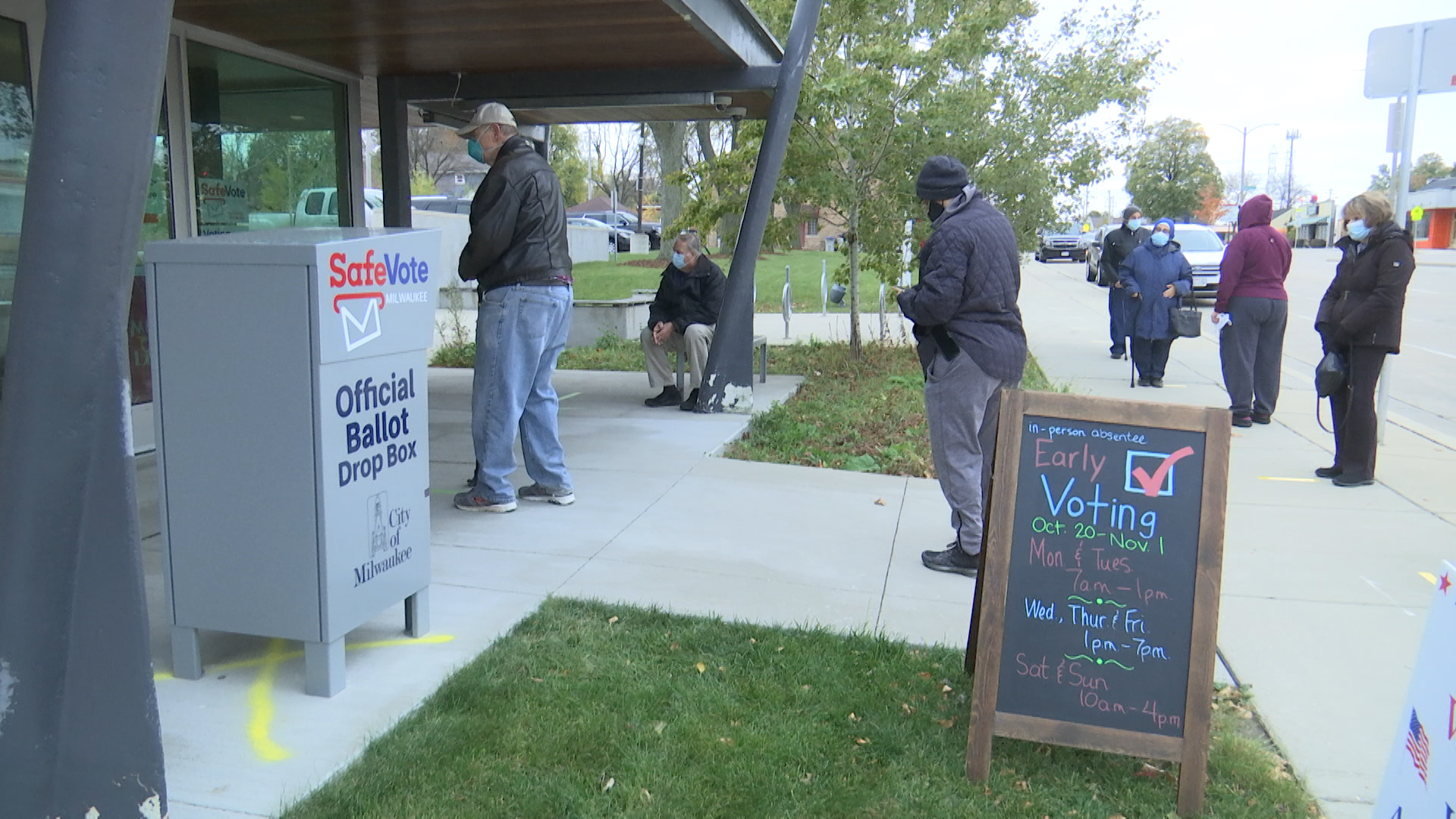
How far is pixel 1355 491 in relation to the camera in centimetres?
728

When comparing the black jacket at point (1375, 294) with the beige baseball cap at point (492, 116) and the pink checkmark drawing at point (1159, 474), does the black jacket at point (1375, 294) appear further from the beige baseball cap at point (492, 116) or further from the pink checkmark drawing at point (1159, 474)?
the beige baseball cap at point (492, 116)

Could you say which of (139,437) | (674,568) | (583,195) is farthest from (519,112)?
(583,195)

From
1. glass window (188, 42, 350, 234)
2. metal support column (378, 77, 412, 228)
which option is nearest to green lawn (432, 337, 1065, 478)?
metal support column (378, 77, 412, 228)

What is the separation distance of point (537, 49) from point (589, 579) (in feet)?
15.6

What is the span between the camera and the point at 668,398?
9.73 m

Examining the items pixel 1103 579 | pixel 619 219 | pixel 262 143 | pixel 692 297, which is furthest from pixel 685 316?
pixel 619 219

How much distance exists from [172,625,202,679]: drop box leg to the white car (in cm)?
2118

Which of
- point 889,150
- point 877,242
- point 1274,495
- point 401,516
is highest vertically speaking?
Result: point 889,150

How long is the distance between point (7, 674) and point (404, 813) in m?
1.04

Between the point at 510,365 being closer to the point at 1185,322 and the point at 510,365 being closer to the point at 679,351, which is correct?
the point at 679,351

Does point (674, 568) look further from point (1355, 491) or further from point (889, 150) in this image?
point (889, 150)

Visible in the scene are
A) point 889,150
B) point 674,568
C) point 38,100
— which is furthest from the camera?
point 889,150

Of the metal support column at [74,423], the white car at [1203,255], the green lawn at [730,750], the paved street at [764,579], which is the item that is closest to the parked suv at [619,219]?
the white car at [1203,255]

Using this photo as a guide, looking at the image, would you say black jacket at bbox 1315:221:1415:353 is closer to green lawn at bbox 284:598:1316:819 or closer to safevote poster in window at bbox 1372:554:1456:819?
green lawn at bbox 284:598:1316:819
